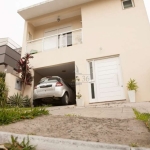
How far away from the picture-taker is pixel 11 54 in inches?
501

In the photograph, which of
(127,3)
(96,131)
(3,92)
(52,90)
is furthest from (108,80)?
(96,131)

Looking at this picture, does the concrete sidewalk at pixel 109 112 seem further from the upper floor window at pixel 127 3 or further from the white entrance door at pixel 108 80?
the upper floor window at pixel 127 3

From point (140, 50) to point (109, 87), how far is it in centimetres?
257

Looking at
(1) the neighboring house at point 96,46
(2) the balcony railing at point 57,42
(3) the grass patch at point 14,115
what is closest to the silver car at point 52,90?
(1) the neighboring house at point 96,46

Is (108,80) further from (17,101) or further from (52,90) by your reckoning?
(17,101)

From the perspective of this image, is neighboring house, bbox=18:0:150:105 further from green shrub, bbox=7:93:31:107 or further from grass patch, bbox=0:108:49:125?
grass patch, bbox=0:108:49:125

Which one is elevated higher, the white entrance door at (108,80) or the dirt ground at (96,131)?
the white entrance door at (108,80)

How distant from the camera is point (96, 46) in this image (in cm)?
1002

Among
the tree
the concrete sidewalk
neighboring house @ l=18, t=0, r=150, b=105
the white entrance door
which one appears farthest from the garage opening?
the concrete sidewalk

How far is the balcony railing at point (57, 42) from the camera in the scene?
10885 millimetres

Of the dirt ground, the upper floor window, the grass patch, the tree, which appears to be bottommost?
the dirt ground

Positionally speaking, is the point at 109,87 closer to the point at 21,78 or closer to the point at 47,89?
the point at 47,89

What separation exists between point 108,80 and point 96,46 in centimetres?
223

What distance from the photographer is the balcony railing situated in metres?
10.9
